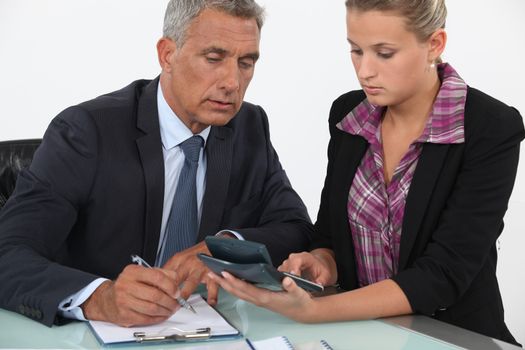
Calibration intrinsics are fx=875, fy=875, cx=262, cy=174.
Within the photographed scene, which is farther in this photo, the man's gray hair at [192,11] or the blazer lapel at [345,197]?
the man's gray hair at [192,11]

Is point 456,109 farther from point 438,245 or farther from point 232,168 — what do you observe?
point 232,168

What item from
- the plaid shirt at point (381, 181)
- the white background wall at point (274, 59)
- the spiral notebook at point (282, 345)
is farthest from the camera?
the white background wall at point (274, 59)

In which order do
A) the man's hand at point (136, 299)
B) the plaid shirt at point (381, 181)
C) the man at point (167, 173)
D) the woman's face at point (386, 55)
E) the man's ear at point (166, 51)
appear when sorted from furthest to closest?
1. the man's ear at point (166, 51)
2. the man at point (167, 173)
3. the plaid shirt at point (381, 181)
4. the woman's face at point (386, 55)
5. the man's hand at point (136, 299)

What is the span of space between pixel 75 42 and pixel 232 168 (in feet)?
9.17

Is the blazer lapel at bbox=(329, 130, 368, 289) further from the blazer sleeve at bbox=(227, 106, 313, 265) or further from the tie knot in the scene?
the tie knot

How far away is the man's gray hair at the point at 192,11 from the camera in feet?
8.52

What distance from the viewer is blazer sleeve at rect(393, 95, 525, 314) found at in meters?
2.22

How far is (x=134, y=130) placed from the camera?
2.62m

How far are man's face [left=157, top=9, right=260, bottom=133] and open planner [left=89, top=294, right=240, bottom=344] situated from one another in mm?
761

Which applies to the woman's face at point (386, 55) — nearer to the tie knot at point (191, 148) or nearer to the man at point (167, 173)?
the man at point (167, 173)

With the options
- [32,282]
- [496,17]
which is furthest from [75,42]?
[32,282]

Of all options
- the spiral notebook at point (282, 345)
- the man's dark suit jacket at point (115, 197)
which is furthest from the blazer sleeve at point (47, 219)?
the spiral notebook at point (282, 345)

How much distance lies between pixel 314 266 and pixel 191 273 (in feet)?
1.15

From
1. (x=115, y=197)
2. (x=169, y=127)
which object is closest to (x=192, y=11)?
(x=169, y=127)
